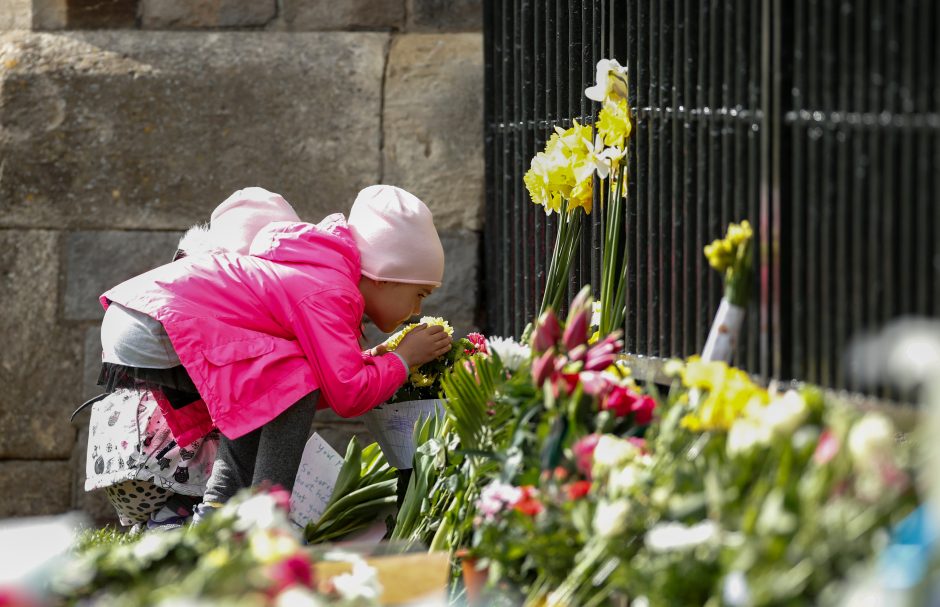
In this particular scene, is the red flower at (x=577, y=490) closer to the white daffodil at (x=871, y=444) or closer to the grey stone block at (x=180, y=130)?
the white daffodil at (x=871, y=444)

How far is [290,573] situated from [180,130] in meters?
2.74

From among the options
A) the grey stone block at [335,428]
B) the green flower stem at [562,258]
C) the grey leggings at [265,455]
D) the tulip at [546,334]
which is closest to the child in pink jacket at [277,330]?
the grey leggings at [265,455]

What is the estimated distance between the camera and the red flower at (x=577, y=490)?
1891 millimetres

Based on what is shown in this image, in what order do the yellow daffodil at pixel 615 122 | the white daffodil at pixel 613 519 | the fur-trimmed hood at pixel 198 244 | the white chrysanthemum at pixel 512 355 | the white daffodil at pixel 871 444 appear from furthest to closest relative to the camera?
the fur-trimmed hood at pixel 198 244, the yellow daffodil at pixel 615 122, the white chrysanthemum at pixel 512 355, the white daffodil at pixel 613 519, the white daffodil at pixel 871 444

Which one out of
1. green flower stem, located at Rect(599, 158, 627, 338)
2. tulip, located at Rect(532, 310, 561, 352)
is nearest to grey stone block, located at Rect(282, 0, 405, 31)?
green flower stem, located at Rect(599, 158, 627, 338)

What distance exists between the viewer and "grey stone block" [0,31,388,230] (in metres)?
4.07

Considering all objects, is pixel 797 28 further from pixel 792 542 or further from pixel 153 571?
pixel 153 571

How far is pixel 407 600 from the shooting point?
6.21 ft

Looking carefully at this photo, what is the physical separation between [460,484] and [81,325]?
6.78ft

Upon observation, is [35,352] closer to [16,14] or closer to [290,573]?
[16,14]

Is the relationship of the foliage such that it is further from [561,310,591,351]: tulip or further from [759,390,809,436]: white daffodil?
[759,390,809,436]: white daffodil

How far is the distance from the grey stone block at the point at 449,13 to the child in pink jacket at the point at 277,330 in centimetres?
114

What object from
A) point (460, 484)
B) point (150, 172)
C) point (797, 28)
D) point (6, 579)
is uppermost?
point (797, 28)

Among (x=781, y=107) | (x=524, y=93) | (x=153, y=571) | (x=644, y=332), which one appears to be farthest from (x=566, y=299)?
(x=153, y=571)
